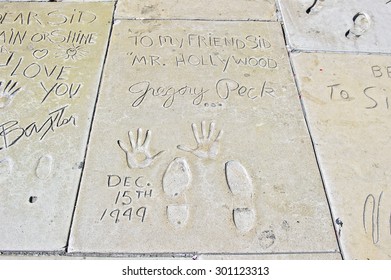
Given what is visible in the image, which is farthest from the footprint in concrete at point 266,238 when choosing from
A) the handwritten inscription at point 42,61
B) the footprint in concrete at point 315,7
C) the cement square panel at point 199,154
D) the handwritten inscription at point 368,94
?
the footprint in concrete at point 315,7

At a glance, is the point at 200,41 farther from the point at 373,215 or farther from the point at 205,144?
the point at 373,215

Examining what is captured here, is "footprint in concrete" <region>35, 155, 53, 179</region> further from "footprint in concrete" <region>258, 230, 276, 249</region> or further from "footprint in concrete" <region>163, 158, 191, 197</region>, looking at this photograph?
"footprint in concrete" <region>258, 230, 276, 249</region>

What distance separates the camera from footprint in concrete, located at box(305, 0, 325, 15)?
10.6 ft

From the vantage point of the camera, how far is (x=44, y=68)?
2.72 metres

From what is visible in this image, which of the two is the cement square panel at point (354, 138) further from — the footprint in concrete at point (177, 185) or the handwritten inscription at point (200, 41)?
the footprint in concrete at point (177, 185)

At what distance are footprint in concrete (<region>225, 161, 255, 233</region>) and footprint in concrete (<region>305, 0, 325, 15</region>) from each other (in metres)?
1.58

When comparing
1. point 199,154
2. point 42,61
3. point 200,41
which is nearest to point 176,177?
point 199,154

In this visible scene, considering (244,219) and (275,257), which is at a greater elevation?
(244,219)

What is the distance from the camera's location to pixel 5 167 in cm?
220

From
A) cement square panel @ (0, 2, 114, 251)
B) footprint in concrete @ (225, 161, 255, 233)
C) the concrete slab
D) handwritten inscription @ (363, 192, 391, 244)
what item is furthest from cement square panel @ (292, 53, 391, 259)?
cement square panel @ (0, 2, 114, 251)

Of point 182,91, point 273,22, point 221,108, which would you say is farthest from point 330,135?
point 273,22

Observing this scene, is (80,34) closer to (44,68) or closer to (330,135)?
(44,68)

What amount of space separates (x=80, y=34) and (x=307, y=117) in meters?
1.61

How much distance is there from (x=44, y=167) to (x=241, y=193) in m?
0.98
